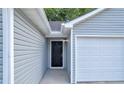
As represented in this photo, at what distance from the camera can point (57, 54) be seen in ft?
47.6

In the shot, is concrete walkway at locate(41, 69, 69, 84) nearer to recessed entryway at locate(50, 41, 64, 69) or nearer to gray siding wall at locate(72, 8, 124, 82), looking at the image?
gray siding wall at locate(72, 8, 124, 82)

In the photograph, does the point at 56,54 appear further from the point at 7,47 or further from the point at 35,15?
the point at 7,47

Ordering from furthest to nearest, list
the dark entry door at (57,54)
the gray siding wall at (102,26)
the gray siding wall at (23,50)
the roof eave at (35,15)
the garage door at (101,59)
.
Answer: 1. the dark entry door at (57,54)
2. the garage door at (101,59)
3. the gray siding wall at (102,26)
4. the roof eave at (35,15)
5. the gray siding wall at (23,50)

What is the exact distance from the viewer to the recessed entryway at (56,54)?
14.5m

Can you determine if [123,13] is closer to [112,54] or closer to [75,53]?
[112,54]

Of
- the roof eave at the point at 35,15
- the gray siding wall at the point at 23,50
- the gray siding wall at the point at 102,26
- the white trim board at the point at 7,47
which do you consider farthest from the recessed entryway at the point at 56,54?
the white trim board at the point at 7,47

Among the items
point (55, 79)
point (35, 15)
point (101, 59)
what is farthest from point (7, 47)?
point (55, 79)

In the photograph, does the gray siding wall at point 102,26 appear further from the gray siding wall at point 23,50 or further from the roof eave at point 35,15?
the gray siding wall at point 23,50

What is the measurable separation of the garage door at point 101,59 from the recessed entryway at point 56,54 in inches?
232

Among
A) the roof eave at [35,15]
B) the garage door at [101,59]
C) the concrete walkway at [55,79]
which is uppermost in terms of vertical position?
the roof eave at [35,15]

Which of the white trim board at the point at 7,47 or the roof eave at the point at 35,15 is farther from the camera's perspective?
the roof eave at the point at 35,15

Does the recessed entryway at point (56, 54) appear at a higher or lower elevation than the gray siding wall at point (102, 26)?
lower

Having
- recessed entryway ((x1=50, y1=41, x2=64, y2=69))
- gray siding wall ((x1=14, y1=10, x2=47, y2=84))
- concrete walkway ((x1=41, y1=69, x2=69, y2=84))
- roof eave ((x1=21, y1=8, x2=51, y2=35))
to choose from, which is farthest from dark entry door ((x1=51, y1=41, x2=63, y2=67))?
gray siding wall ((x1=14, y1=10, x2=47, y2=84))

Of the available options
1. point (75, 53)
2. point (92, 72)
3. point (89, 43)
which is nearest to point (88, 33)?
point (89, 43)
